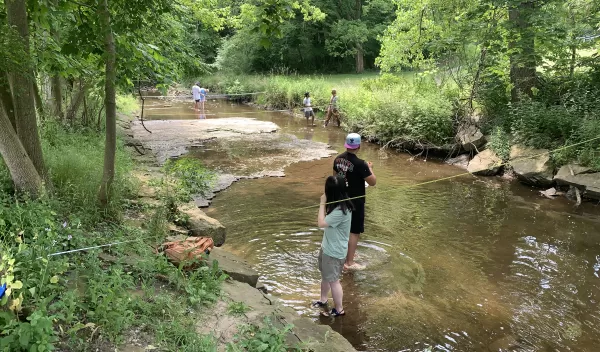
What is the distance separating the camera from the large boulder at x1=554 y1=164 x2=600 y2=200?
8.82 m

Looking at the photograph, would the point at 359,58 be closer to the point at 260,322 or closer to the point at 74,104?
the point at 74,104

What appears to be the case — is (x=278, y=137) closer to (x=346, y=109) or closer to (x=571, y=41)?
(x=346, y=109)

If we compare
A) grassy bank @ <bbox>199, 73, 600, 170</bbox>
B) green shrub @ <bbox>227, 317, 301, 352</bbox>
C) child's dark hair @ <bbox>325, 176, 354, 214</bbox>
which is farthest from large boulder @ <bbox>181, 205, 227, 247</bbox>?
grassy bank @ <bbox>199, 73, 600, 170</bbox>

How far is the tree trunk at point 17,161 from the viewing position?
4559 millimetres

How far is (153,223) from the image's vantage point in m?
5.30

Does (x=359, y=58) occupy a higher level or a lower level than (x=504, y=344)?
higher

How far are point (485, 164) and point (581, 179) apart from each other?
8.37ft

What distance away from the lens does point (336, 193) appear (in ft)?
14.7

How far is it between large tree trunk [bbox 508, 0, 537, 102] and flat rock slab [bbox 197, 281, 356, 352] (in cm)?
856

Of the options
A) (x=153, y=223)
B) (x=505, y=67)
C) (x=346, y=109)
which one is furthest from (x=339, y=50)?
(x=153, y=223)

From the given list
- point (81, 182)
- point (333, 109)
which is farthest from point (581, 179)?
point (333, 109)

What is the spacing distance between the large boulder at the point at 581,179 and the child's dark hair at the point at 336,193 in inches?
265

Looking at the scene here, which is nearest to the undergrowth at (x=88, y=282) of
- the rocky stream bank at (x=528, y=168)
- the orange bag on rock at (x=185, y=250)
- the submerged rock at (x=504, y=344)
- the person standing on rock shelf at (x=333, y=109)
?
the orange bag on rock at (x=185, y=250)

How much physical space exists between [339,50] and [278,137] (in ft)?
86.6
